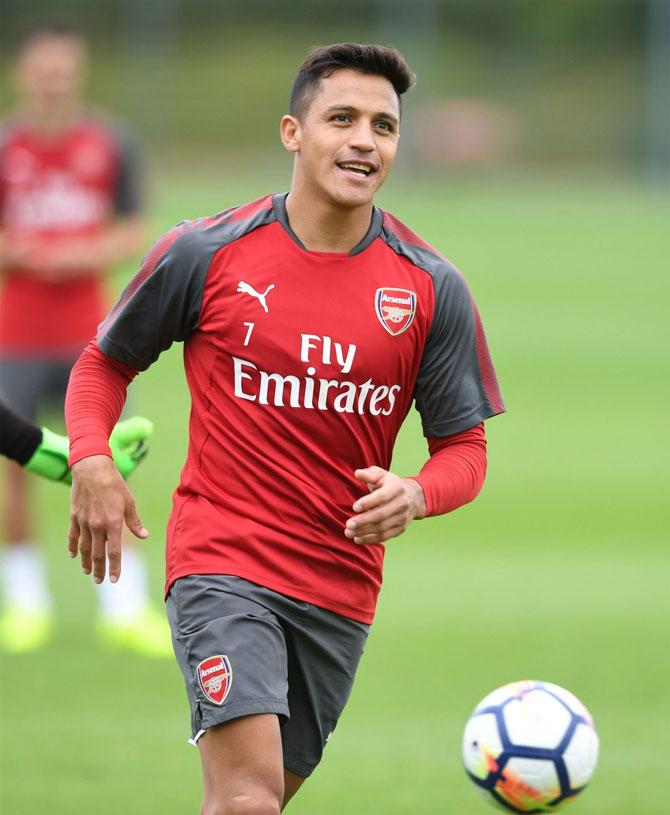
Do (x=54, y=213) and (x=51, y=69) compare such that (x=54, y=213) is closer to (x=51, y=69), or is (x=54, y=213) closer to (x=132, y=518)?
(x=51, y=69)

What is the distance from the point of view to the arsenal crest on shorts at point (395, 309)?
15.2 ft

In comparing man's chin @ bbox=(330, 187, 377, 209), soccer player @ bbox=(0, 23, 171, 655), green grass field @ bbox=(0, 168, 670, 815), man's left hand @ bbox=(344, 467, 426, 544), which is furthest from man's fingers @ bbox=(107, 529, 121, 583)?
soccer player @ bbox=(0, 23, 171, 655)

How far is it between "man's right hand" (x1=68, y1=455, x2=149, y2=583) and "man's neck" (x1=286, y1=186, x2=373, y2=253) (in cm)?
88

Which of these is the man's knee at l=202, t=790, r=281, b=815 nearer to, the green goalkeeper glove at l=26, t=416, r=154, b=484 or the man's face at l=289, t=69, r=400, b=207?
the green goalkeeper glove at l=26, t=416, r=154, b=484

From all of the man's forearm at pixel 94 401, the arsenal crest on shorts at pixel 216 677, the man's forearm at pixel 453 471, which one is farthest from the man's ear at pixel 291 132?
the arsenal crest on shorts at pixel 216 677

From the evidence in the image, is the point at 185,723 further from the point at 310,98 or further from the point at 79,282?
the point at 310,98

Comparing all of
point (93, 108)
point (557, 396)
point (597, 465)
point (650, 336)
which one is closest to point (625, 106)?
point (93, 108)

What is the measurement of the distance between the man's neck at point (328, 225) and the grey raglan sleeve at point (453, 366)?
266 mm

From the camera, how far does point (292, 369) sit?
4.58 meters

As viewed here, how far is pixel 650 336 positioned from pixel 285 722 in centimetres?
1677

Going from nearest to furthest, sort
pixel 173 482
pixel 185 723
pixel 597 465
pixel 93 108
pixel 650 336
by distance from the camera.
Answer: pixel 185 723, pixel 173 482, pixel 597 465, pixel 650 336, pixel 93 108

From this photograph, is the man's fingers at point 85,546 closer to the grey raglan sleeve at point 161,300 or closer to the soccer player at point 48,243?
the grey raglan sleeve at point 161,300

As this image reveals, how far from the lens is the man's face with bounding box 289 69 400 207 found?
457 cm

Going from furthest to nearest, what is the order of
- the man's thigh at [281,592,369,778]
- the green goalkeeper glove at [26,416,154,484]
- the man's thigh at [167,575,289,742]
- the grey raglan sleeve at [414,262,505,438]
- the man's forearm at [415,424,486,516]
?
1. the green goalkeeper glove at [26,416,154,484]
2. the grey raglan sleeve at [414,262,505,438]
3. the man's thigh at [281,592,369,778]
4. the man's forearm at [415,424,486,516]
5. the man's thigh at [167,575,289,742]
